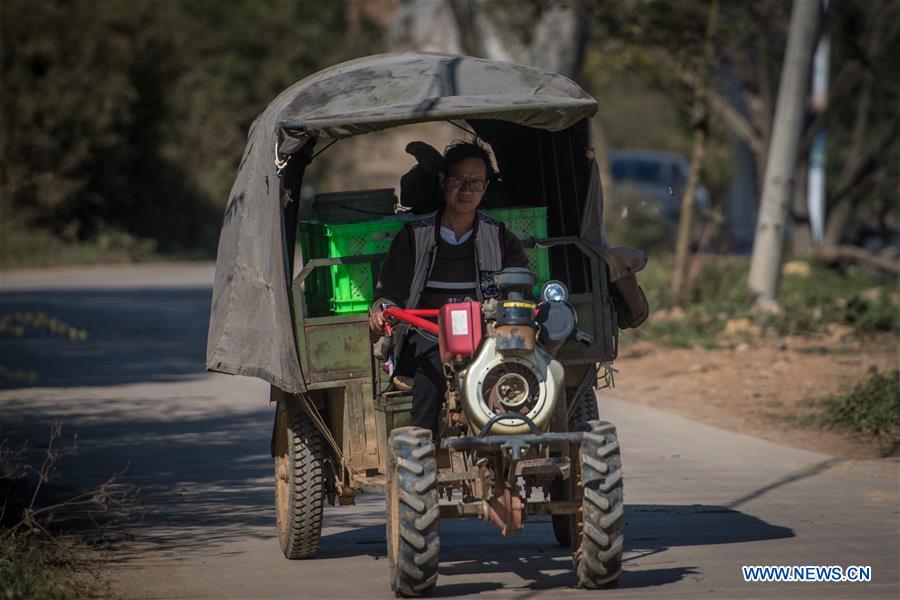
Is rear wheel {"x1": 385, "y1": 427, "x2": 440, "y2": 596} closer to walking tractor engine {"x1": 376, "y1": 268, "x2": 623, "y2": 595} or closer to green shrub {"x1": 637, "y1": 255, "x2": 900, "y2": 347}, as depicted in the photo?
walking tractor engine {"x1": 376, "y1": 268, "x2": 623, "y2": 595}

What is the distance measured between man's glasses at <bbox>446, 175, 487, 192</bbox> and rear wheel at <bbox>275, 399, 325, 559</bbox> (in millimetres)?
1417

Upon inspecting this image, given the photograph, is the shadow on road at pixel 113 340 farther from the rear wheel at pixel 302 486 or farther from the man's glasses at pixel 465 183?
the man's glasses at pixel 465 183

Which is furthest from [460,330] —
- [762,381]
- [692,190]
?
[692,190]

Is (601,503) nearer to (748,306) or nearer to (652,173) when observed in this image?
(748,306)

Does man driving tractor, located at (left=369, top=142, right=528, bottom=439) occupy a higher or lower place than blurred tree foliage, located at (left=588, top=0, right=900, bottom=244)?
lower

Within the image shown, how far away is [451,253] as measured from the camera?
23.9 ft

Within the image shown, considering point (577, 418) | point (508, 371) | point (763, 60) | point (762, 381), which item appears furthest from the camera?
point (763, 60)

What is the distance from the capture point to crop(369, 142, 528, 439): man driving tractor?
7160 mm

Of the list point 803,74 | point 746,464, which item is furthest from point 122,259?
point 746,464

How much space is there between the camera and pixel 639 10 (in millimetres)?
21344

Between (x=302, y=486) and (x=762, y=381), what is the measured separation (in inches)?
298

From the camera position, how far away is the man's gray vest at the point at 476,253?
7172mm

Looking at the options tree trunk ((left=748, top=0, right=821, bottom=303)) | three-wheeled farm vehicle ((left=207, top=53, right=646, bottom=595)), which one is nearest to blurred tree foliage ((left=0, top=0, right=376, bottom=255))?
tree trunk ((left=748, top=0, right=821, bottom=303))

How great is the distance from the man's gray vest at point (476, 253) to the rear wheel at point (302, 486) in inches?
38.4
